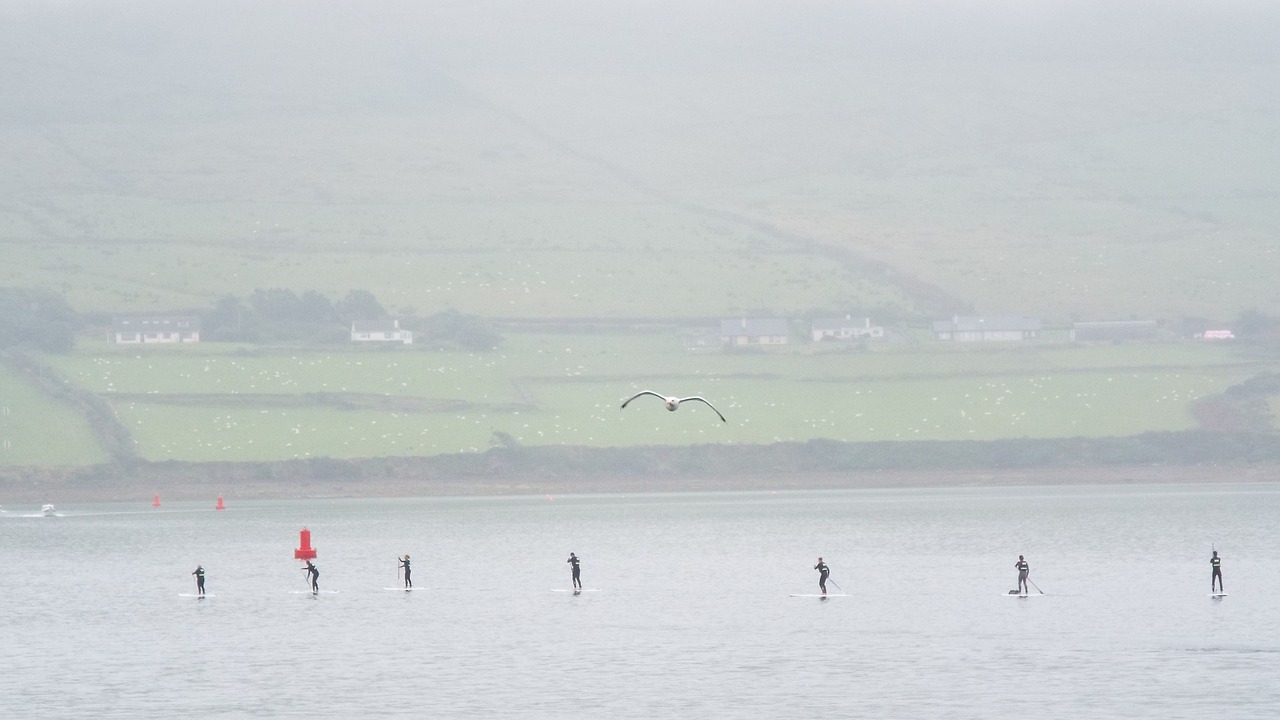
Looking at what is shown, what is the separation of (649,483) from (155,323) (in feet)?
220

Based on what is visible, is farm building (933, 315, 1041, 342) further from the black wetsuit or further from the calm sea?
the black wetsuit

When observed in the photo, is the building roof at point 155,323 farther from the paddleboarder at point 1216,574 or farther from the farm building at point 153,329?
the paddleboarder at point 1216,574

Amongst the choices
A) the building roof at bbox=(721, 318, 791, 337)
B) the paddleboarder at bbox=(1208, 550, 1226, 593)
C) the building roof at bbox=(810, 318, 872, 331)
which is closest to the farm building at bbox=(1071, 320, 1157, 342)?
the building roof at bbox=(810, 318, 872, 331)

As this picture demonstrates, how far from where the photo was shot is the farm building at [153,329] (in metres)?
180

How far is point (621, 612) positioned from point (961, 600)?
1412 centimetres

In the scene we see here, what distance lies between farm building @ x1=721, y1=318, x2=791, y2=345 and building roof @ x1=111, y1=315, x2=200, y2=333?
5873 cm

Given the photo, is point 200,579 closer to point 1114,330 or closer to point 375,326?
point 375,326

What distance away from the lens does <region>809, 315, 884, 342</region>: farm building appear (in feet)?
624

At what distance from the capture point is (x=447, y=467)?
140500 millimetres

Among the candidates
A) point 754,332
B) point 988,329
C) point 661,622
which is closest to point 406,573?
point 661,622

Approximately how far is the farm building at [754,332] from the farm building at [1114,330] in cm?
3185

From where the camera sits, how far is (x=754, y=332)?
18925cm

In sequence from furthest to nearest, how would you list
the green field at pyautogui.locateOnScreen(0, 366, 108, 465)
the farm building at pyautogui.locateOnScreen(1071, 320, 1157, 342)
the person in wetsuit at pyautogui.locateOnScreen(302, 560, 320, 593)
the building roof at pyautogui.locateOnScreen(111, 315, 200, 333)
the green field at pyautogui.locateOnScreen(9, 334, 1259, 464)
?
the farm building at pyautogui.locateOnScreen(1071, 320, 1157, 342), the building roof at pyautogui.locateOnScreen(111, 315, 200, 333), the green field at pyautogui.locateOnScreen(9, 334, 1259, 464), the green field at pyautogui.locateOnScreen(0, 366, 108, 465), the person in wetsuit at pyautogui.locateOnScreen(302, 560, 320, 593)

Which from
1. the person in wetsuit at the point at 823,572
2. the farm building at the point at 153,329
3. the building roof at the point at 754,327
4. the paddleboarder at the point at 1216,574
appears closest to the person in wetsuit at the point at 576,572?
the person in wetsuit at the point at 823,572
